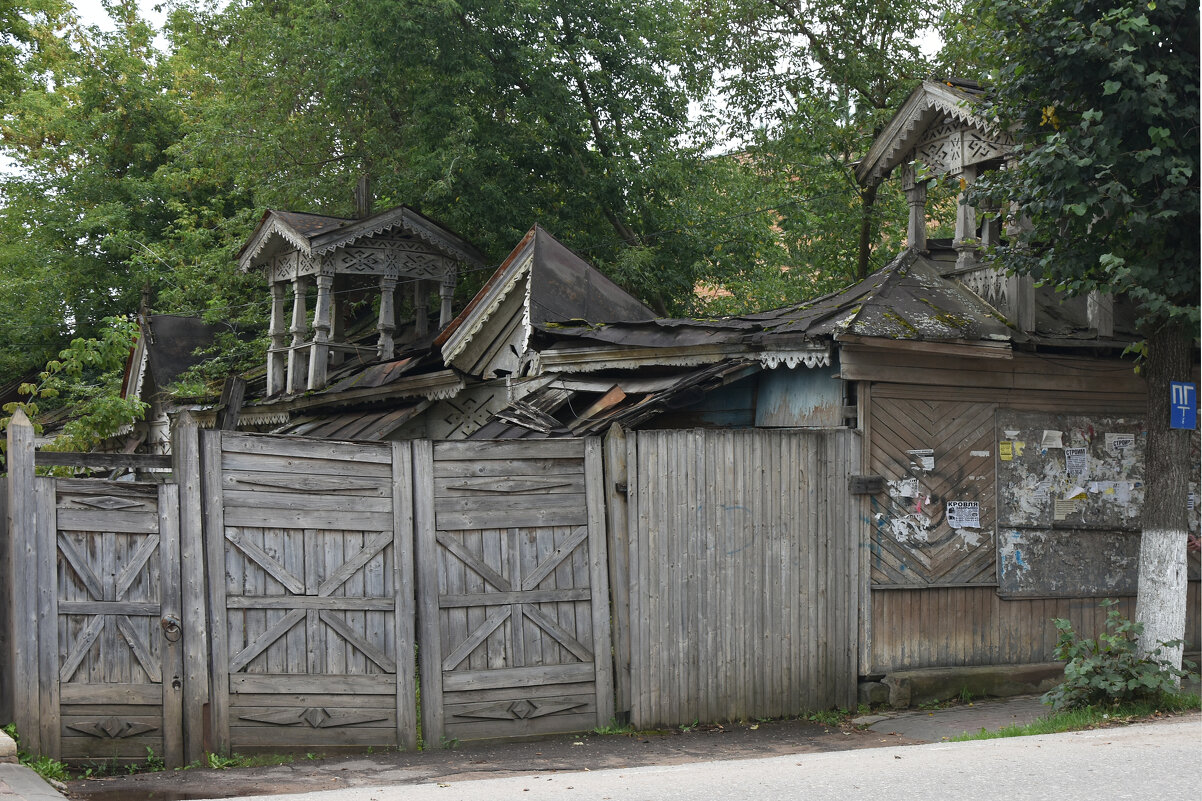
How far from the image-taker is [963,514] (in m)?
9.91

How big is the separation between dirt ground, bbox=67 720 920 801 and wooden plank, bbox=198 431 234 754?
34 centimetres

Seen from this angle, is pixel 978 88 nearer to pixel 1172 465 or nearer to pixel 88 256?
pixel 1172 465

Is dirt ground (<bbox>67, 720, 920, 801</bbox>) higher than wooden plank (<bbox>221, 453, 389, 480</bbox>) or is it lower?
lower

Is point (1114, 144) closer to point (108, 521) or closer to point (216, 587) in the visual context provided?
point (216, 587)

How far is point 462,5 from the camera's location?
58.5 feet

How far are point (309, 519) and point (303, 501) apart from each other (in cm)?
13

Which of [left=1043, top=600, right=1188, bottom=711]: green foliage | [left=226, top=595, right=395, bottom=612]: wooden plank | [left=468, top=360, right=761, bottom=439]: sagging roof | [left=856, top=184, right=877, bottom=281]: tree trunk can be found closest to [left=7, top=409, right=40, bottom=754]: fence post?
[left=226, top=595, right=395, bottom=612]: wooden plank

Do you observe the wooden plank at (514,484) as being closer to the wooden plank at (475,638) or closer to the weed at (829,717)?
the wooden plank at (475,638)

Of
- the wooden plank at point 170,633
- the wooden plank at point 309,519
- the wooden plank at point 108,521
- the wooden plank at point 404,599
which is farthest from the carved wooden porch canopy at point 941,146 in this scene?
the wooden plank at point 108,521

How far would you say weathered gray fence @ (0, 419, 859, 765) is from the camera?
6996 mm

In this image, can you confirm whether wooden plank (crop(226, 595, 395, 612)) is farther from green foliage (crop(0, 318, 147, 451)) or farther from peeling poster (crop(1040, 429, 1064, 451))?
peeling poster (crop(1040, 429, 1064, 451))

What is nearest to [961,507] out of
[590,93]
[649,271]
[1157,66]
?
[1157,66]

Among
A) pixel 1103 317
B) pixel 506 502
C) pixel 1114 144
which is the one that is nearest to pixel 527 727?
pixel 506 502

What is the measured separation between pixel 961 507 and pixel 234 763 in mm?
6340
